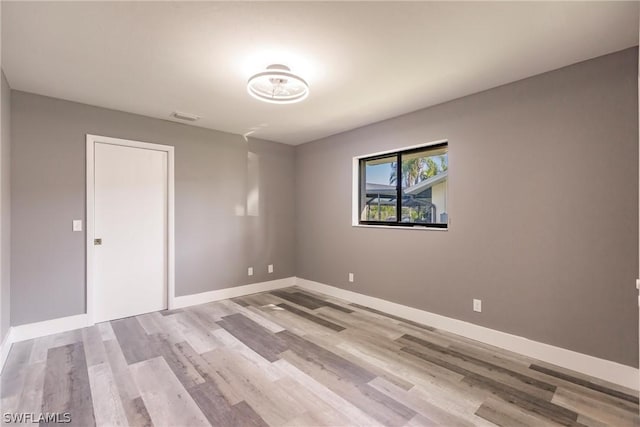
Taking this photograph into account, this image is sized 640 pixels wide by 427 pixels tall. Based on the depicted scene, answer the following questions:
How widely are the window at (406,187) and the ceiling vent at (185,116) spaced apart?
7.57ft

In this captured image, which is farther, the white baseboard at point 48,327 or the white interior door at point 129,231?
the white interior door at point 129,231

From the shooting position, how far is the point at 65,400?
2.02m

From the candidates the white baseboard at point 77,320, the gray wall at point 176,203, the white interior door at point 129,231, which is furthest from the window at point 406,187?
the white interior door at point 129,231

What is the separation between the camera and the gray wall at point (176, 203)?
9.86ft

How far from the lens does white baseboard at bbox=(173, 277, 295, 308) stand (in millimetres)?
4035

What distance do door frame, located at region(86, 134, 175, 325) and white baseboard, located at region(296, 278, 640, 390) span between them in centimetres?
266

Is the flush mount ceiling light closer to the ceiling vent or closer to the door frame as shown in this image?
the ceiling vent

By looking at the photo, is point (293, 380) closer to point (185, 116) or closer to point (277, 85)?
point (277, 85)

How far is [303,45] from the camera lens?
215 cm

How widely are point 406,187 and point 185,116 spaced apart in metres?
2.94

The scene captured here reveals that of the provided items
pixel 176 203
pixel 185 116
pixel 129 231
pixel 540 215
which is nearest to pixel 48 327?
pixel 129 231

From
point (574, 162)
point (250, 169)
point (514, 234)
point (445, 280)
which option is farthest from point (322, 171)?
point (574, 162)

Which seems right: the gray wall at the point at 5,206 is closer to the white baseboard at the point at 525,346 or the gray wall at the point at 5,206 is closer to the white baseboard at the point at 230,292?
the white baseboard at the point at 230,292

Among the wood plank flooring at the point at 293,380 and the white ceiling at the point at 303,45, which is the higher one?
the white ceiling at the point at 303,45
